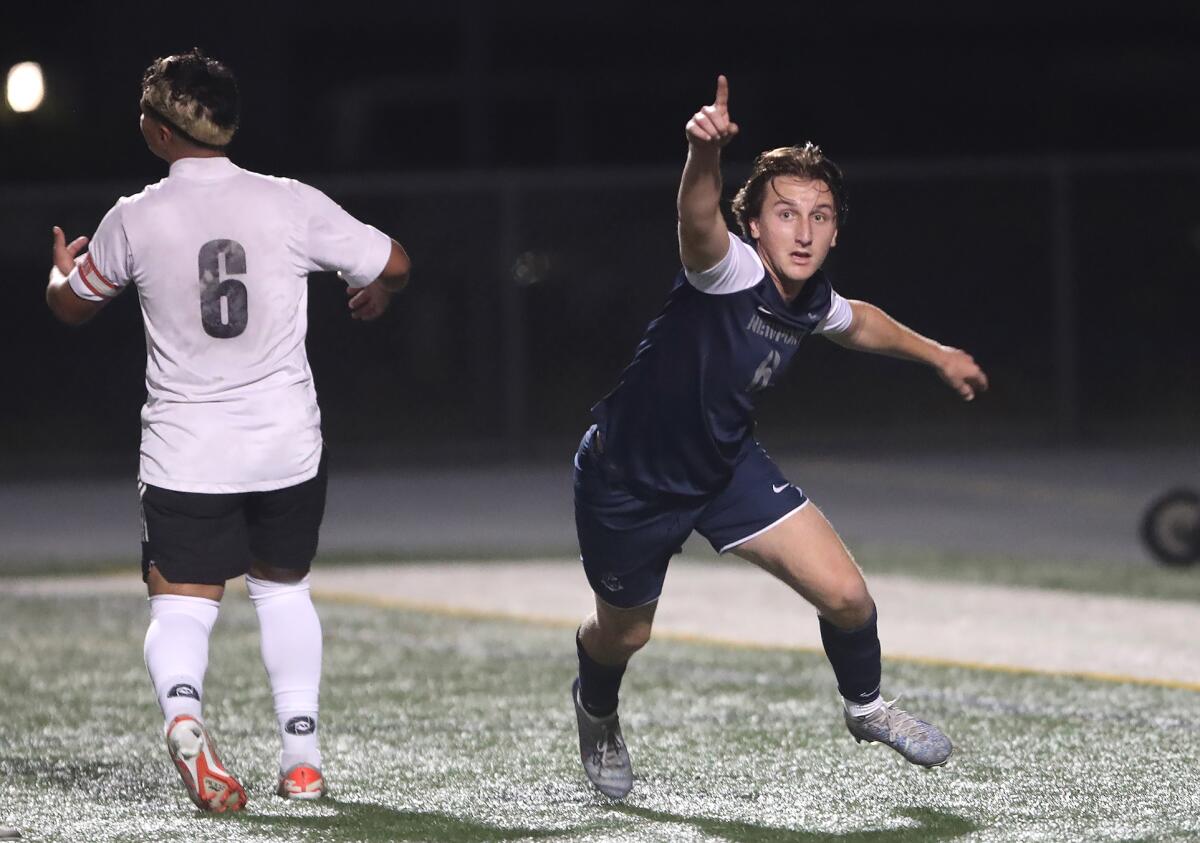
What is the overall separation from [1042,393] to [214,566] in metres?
13.8

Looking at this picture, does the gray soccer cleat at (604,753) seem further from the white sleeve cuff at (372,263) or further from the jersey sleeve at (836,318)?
the white sleeve cuff at (372,263)

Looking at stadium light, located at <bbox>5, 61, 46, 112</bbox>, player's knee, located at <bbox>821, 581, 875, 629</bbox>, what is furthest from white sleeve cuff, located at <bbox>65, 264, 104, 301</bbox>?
stadium light, located at <bbox>5, 61, 46, 112</bbox>

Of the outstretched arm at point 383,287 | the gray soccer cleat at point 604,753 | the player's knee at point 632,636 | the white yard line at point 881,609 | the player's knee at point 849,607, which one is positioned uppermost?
the outstretched arm at point 383,287

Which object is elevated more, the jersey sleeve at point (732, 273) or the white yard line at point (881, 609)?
the jersey sleeve at point (732, 273)

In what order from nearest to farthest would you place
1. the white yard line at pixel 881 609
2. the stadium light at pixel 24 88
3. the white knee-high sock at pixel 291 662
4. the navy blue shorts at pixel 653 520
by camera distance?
1. the navy blue shorts at pixel 653 520
2. the white knee-high sock at pixel 291 662
3. the stadium light at pixel 24 88
4. the white yard line at pixel 881 609

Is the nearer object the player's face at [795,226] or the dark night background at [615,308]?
the player's face at [795,226]

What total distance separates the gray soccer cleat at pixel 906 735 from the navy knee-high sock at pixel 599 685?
69 centimetres

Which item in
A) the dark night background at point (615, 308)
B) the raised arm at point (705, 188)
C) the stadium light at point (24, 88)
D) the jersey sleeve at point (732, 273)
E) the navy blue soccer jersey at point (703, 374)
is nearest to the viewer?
the raised arm at point (705, 188)

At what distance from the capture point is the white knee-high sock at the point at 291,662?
6.18 metres

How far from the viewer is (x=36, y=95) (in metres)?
8.20

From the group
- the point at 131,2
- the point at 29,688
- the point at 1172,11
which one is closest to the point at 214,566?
the point at 29,688

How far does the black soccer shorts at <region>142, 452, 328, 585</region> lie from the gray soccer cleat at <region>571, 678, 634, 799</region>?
95 cm

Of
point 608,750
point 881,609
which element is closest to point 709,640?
point 881,609

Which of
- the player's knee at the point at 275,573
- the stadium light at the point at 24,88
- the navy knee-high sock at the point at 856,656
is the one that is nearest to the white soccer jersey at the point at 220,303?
the player's knee at the point at 275,573
